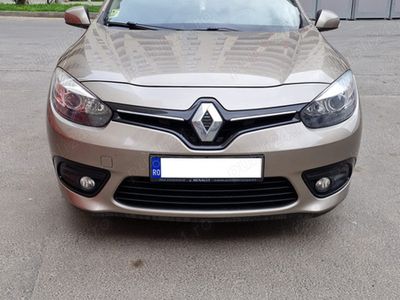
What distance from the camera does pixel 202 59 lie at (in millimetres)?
2637

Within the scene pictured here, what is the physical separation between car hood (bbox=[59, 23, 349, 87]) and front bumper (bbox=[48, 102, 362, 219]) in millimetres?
264

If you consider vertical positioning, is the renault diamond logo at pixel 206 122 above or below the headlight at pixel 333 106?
above

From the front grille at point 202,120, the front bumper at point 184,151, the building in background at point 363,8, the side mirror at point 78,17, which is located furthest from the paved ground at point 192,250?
the building in background at point 363,8

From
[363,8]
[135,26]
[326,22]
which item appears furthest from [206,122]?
[363,8]

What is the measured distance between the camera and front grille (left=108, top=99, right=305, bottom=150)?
2.30 meters

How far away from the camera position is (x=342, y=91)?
2578 millimetres

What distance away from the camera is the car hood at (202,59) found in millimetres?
2459

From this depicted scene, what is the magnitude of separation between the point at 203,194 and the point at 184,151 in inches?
10.3

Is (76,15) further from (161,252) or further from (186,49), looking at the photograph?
→ (161,252)

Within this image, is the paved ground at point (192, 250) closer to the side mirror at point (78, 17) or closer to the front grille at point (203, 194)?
the front grille at point (203, 194)

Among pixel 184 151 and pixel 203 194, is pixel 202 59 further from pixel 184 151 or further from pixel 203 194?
pixel 203 194

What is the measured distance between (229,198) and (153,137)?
1.62ft

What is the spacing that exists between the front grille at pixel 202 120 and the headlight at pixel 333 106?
130mm

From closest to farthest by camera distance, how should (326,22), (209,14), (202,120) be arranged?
(202,120), (209,14), (326,22)
